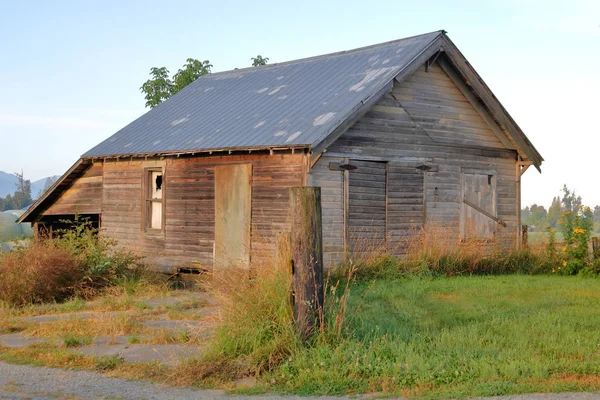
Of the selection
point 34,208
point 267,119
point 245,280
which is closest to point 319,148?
point 267,119

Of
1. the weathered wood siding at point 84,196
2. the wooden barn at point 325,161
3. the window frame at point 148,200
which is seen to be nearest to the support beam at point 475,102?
the wooden barn at point 325,161

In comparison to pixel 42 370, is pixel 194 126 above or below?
above

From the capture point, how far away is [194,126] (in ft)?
68.1

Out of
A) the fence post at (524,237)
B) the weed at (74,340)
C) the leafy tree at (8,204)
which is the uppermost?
the leafy tree at (8,204)

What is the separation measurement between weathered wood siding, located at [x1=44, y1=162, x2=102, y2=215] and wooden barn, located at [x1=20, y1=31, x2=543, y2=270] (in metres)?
0.05

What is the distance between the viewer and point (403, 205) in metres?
18.8

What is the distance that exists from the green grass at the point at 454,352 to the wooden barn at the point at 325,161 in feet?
16.1

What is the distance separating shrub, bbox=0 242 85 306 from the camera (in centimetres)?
1489

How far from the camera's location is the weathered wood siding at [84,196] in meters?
22.7

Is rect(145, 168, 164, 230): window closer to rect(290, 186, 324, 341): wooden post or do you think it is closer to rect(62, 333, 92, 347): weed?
rect(62, 333, 92, 347): weed

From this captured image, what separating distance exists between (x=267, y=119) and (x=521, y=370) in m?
11.6

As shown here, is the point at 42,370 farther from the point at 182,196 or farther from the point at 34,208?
the point at 34,208

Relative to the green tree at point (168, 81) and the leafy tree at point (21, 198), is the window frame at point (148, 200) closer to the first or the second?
the green tree at point (168, 81)

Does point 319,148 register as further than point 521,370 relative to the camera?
Yes
